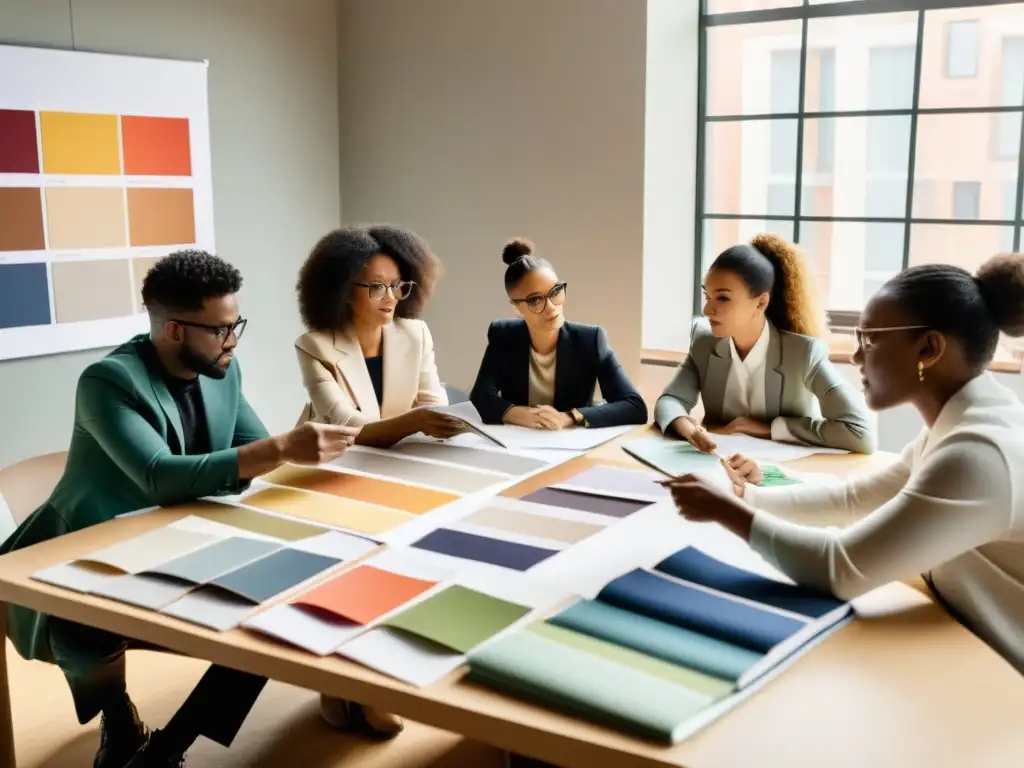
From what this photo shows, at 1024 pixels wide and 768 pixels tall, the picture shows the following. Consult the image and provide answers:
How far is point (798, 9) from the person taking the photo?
13.3ft

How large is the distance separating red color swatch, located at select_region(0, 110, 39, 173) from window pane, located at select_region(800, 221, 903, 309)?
295 centimetres

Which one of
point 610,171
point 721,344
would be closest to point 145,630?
point 721,344

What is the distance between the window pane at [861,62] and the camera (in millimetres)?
3941

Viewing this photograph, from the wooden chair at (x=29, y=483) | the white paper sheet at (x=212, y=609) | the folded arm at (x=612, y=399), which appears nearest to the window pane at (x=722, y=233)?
the folded arm at (x=612, y=399)

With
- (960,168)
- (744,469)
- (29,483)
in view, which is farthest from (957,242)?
(29,483)

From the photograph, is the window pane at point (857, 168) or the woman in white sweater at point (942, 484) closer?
the woman in white sweater at point (942, 484)

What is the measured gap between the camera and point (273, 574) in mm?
1597

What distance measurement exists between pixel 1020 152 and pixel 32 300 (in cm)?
361

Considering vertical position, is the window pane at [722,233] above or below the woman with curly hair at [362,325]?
above

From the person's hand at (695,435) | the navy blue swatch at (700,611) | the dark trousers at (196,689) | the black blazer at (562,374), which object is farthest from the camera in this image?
the black blazer at (562,374)

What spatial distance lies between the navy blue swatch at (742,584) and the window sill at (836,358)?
2.09m

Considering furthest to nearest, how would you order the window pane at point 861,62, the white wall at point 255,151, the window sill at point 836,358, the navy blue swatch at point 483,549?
the window pane at point 861,62
the window sill at point 836,358
the white wall at point 255,151
the navy blue swatch at point 483,549

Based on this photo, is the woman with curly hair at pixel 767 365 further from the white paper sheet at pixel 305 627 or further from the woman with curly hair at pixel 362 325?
the white paper sheet at pixel 305 627

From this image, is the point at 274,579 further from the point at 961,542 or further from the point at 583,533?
the point at 961,542
